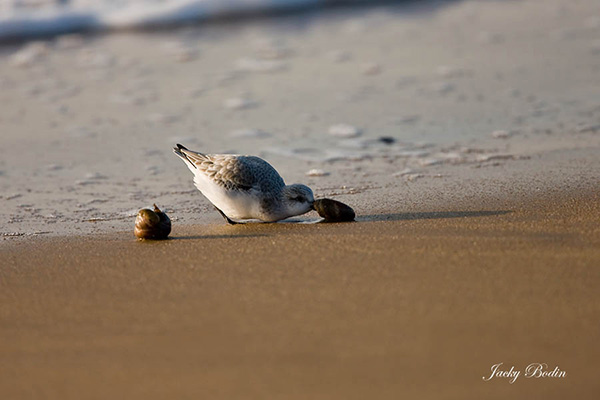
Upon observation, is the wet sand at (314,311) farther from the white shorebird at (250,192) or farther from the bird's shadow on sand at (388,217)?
the white shorebird at (250,192)

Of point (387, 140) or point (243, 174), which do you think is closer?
point (243, 174)

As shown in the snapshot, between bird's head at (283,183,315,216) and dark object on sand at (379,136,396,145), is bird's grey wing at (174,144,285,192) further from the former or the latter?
dark object on sand at (379,136,396,145)

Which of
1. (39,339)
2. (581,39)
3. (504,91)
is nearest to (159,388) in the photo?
(39,339)

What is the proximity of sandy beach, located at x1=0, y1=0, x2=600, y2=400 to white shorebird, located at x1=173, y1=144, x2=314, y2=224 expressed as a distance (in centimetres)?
16

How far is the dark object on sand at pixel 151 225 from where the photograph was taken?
186 inches

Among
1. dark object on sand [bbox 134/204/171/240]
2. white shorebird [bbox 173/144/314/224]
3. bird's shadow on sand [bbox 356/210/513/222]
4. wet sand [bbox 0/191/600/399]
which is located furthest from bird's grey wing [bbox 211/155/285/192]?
bird's shadow on sand [bbox 356/210/513/222]

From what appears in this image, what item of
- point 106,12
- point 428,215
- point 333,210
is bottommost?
point 428,215

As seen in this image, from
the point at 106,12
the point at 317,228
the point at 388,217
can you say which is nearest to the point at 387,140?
the point at 388,217

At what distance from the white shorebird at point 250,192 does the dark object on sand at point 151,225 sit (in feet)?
1.61

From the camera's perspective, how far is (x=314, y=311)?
350 centimetres

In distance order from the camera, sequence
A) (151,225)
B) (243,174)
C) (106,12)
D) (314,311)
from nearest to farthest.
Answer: (314,311) → (151,225) → (243,174) → (106,12)

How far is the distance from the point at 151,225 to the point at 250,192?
0.70 meters

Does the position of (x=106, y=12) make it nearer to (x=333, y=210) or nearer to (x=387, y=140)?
(x=387, y=140)

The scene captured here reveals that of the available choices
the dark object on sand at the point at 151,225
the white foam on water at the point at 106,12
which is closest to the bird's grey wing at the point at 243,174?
the dark object on sand at the point at 151,225
